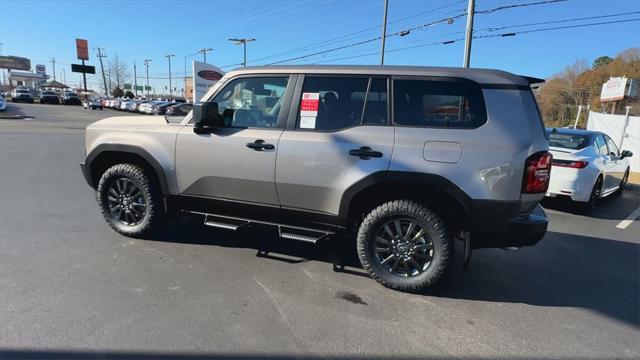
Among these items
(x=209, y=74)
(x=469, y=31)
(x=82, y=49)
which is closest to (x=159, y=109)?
(x=209, y=74)

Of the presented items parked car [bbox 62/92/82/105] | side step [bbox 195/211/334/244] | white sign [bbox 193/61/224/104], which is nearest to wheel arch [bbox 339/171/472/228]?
side step [bbox 195/211/334/244]

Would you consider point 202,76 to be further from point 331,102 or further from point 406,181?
point 406,181

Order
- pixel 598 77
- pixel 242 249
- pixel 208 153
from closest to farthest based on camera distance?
pixel 208 153 < pixel 242 249 < pixel 598 77

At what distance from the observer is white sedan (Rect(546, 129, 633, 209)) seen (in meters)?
6.49

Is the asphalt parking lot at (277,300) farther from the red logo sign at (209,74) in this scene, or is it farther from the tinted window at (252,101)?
the red logo sign at (209,74)

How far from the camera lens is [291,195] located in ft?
12.5

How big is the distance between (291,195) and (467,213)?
157 centimetres

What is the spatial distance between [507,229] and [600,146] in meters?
5.51

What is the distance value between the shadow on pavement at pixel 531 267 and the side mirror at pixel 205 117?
3.82ft

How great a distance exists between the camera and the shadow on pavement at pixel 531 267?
11.8 feet

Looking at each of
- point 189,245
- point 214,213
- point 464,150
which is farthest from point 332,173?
point 189,245

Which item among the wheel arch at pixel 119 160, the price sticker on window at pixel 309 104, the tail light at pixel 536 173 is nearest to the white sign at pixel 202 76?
the wheel arch at pixel 119 160

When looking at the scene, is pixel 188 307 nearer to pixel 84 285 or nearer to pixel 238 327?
pixel 238 327

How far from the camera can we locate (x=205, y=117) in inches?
149
